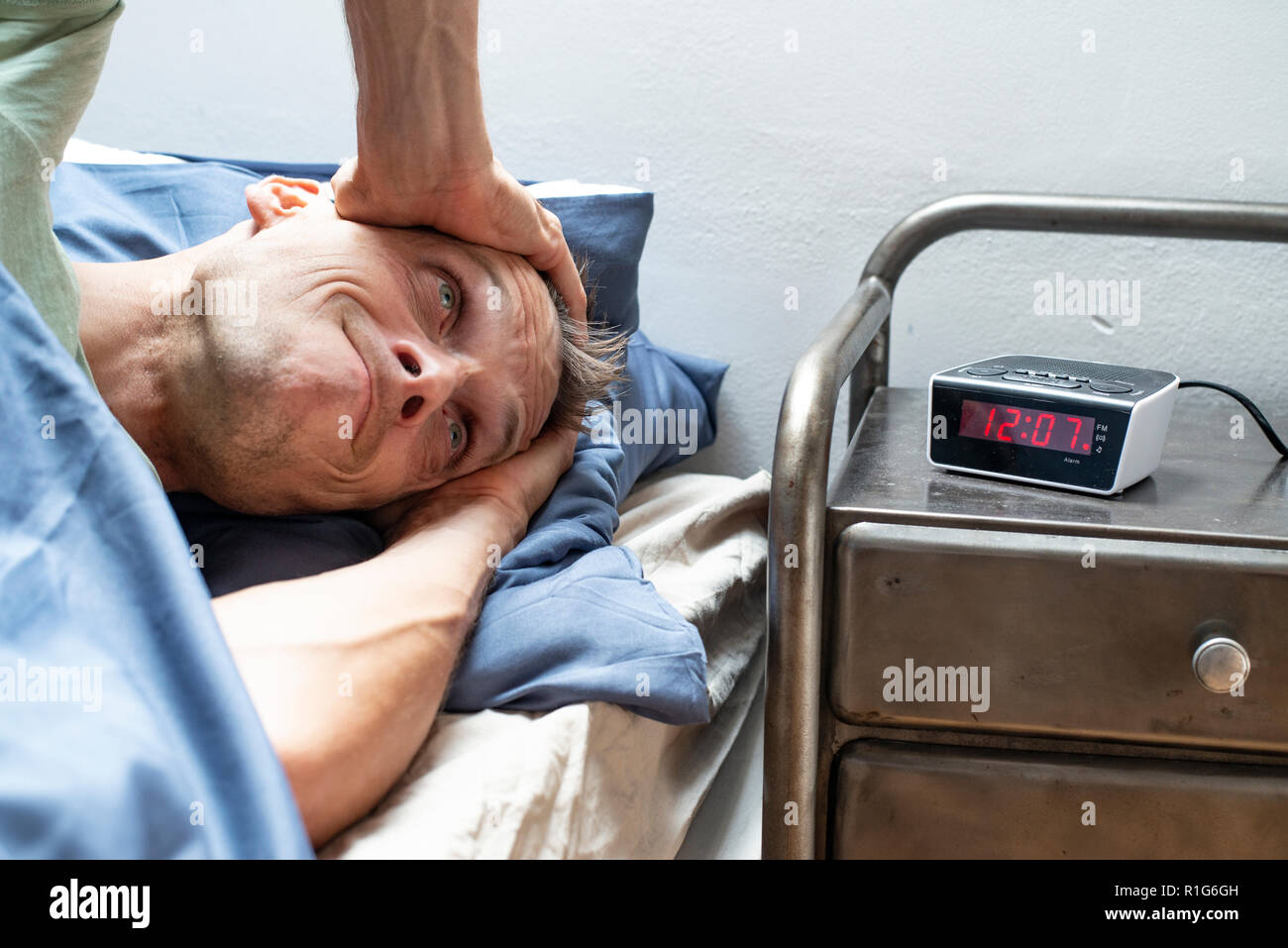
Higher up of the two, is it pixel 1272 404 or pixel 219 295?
pixel 219 295

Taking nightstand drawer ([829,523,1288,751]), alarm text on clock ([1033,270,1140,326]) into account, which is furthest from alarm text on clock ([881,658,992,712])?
alarm text on clock ([1033,270,1140,326])

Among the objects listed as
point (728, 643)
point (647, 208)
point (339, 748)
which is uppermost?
point (647, 208)

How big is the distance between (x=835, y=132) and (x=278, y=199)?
Answer: 66 cm

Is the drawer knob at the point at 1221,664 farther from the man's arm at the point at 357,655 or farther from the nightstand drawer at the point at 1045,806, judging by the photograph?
the man's arm at the point at 357,655

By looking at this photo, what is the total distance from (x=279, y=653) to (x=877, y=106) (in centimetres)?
95

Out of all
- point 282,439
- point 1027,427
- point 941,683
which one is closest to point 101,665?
point 282,439

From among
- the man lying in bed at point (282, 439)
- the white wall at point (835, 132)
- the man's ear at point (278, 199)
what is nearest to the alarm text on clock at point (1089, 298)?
the white wall at point (835, 132)

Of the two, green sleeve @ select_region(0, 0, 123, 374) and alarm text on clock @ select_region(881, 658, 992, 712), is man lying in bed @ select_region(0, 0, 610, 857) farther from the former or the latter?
alarm text on clock @ select_region(881, 658, 992, 712)

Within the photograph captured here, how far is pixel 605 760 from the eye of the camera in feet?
2.43

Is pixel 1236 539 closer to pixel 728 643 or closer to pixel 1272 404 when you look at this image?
pixel 728 643

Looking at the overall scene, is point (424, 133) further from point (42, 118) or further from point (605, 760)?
point (605, 760)

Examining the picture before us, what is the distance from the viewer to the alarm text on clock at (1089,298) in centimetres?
124

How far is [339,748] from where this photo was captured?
61cm
